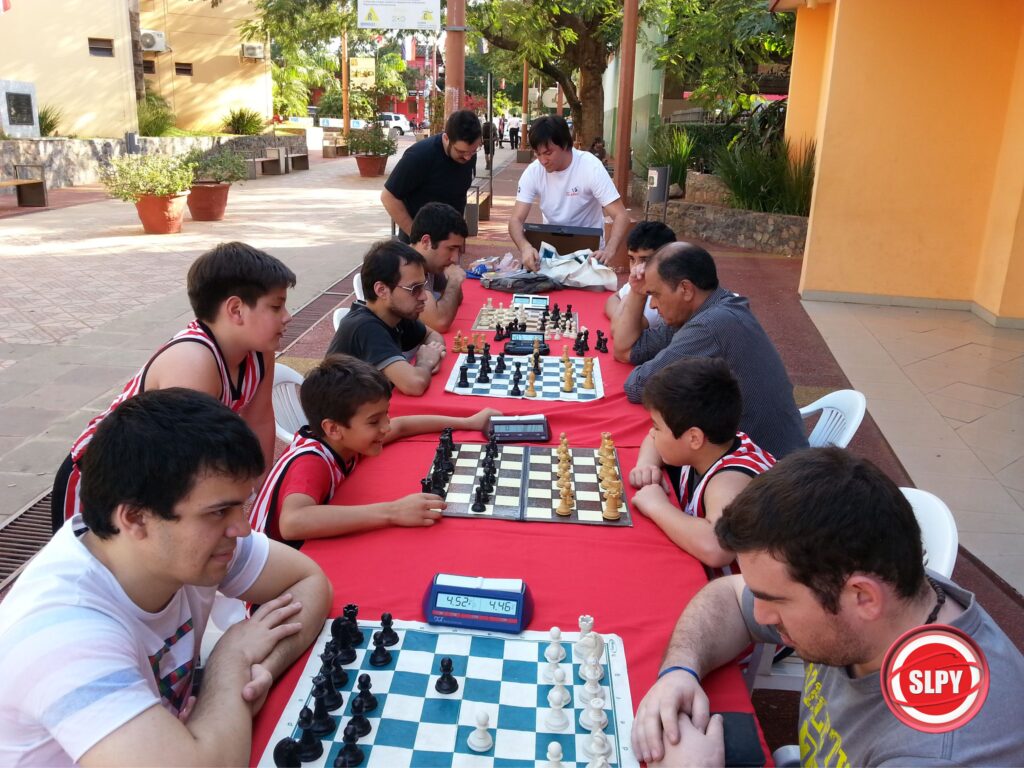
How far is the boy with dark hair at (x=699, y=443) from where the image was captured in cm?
216

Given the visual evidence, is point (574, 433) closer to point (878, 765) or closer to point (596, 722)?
point (596, 722)

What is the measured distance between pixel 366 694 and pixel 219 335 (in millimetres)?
1377

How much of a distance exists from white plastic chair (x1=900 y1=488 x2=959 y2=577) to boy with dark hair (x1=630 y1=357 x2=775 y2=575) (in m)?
0.46

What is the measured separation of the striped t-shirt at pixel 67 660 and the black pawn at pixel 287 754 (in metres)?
0.24

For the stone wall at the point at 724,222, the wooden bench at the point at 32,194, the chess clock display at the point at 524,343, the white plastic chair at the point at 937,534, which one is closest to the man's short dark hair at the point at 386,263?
the chess clock display at the point at 524,343

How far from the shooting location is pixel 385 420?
95.5 inches

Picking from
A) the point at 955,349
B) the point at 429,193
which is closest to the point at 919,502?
the point at 429,193

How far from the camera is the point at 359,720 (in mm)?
1426

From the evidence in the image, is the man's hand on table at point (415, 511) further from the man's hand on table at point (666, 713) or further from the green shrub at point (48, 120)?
the green shrub at point (48, 120)

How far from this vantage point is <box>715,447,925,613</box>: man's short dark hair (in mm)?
1229

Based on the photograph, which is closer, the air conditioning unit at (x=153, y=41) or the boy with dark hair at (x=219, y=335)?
the boy with dark hair at (x=219, y=335)

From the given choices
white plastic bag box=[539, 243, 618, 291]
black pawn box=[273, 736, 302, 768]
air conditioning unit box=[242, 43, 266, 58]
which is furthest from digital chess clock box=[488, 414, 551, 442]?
air conditioning unit box=[242, 43, 266, 58]

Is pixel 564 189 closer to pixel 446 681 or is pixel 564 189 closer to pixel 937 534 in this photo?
pixel 937 534

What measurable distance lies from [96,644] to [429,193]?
4556 millimetres
